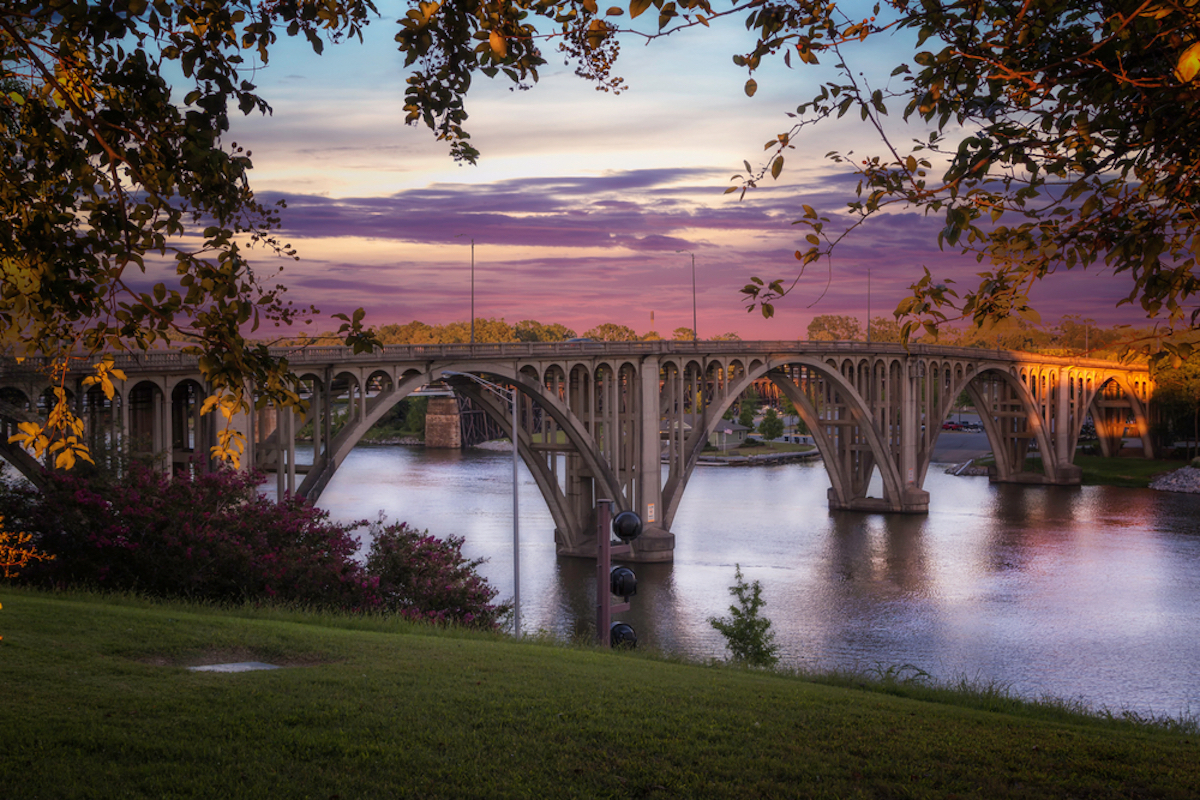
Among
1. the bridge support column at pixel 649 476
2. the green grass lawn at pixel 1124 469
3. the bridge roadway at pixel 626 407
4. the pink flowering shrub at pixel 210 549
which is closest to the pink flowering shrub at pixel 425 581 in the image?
the pink flowering shrub at pixel 210 549

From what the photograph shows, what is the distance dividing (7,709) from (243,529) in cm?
1234

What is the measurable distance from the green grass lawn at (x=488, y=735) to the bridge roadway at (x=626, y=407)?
285 cm

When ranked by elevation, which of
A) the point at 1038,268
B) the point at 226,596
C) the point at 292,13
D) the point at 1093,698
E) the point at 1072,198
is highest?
the point at 292,13

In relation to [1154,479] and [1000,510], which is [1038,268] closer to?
[1000,510]

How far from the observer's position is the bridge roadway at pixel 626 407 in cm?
2630

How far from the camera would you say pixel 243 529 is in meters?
20.9

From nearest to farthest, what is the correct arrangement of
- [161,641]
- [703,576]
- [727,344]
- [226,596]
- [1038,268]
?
[1038,268]
[161,641]
[226,596]
[703,576]
[727,344]

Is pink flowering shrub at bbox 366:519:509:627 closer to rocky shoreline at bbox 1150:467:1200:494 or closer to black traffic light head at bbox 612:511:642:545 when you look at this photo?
black traffic light head at bbox 612:511:642:545

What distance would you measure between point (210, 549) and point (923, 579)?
2936cm

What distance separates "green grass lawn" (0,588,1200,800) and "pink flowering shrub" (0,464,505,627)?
7.07 meters

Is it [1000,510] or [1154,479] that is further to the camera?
[1154,479]

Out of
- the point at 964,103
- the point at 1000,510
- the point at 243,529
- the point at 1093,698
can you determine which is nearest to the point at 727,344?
the point at 1000,510

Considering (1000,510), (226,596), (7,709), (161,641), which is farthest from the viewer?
(1000,510)

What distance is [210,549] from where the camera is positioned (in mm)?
20297
